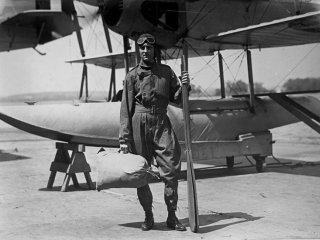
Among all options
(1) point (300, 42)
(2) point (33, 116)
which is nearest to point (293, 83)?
(1) point (300, 42)

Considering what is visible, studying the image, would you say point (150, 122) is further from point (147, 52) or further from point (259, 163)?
point (259, 163)

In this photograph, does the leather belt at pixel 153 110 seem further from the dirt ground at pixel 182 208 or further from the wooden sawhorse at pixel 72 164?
the wooden sawhorse at pixel 72 164

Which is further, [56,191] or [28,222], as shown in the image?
[56,191]

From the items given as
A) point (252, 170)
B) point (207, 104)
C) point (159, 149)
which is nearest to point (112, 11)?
point (207, 104)

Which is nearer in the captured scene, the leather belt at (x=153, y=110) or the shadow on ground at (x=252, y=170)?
the leather belt at (x=153, y=110)

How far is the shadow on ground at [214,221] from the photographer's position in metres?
4.31

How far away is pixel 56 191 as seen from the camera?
22.6ft

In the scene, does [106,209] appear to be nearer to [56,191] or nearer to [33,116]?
[56,191]

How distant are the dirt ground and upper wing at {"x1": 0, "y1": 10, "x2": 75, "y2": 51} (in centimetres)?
965

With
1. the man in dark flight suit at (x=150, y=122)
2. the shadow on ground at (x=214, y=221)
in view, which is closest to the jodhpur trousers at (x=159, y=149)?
the man in dark flight suit at (x=150, y=122)

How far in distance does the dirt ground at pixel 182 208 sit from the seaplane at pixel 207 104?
787 mm

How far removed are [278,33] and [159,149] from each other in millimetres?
5234

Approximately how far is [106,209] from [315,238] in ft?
8.32

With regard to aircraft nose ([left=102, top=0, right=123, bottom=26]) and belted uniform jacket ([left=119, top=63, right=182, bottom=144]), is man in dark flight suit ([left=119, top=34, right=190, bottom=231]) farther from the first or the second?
aircraft nose ([left=102, top=0, right=123, bottom=26])
